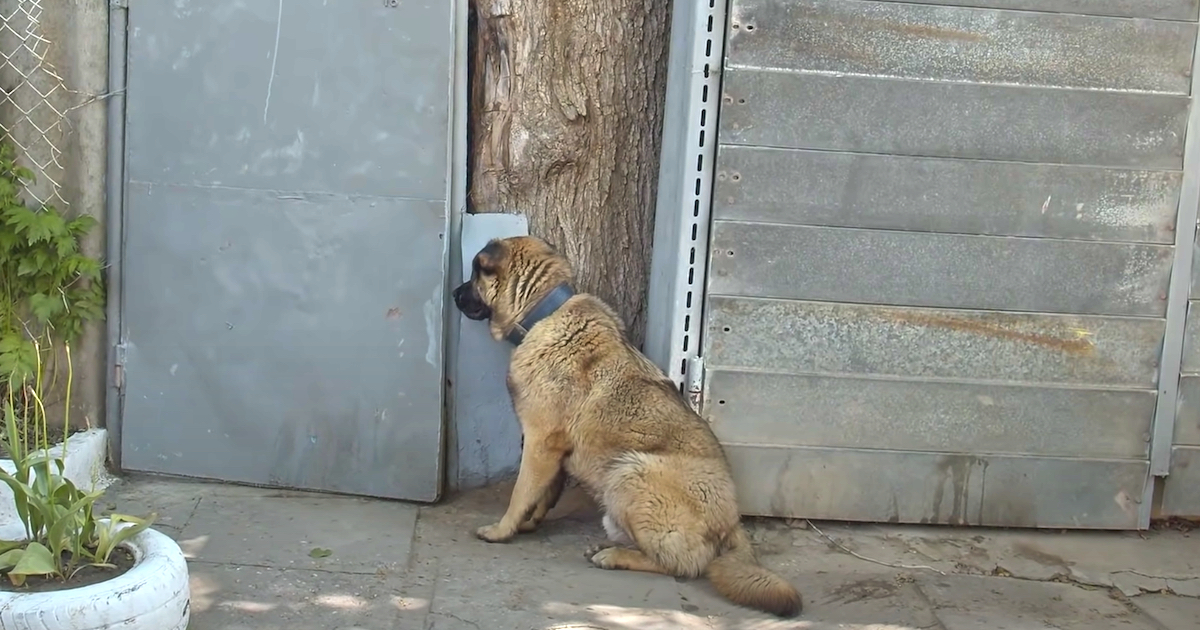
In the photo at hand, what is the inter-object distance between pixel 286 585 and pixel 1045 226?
140 inches

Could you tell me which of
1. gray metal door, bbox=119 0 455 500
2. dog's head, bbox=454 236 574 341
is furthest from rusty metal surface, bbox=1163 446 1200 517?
gray metal door, bbox=119 0 455 500

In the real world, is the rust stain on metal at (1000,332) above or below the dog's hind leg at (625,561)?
above

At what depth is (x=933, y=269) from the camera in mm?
5027

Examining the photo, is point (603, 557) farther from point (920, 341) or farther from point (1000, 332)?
point (1000, 332)

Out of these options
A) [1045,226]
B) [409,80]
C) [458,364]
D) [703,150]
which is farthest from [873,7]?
[458,364]

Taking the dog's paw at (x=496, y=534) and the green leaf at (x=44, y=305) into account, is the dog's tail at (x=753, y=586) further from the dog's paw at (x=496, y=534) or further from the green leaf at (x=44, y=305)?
the green leaf at (x=44, y=305)

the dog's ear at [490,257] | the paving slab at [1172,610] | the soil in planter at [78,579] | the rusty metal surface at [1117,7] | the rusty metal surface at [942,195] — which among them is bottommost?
the paving slab at [1172,610]

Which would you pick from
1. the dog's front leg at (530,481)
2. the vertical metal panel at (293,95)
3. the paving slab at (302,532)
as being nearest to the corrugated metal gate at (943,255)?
the dog's front leg at (530,481)

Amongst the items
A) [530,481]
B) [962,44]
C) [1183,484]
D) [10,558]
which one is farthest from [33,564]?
[1183,484]

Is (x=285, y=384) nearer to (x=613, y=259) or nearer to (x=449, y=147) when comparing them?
(x=449, y=147)

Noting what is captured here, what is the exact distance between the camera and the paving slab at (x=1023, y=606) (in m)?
4.35

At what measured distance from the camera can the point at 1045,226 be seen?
5.02 m

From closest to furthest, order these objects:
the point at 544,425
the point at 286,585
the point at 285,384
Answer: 1. the point at 286,585
2. the point at 544,425
3. the point at 285,384

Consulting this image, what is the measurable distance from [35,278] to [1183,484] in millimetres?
5340
